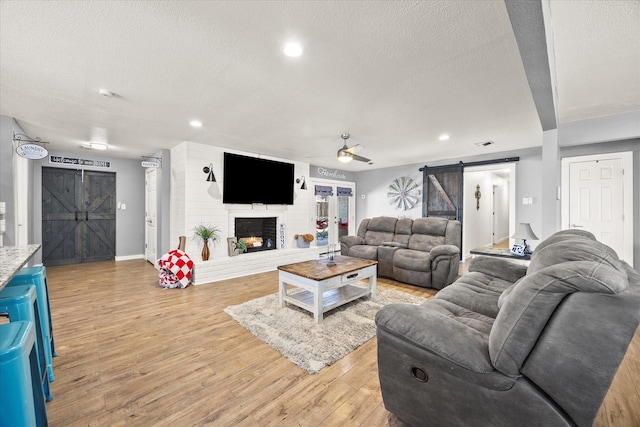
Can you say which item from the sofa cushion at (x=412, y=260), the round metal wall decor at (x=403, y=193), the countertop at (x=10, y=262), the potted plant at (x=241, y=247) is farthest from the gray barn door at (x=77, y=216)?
the round metal wall decor at (x=403, y=193)

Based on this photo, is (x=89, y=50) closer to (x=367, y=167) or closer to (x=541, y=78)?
(x=541, y=78)

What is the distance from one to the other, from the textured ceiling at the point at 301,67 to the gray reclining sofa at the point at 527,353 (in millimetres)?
1562

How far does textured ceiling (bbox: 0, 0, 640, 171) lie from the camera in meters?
1.66

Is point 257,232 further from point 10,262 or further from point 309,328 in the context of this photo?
point 10,262

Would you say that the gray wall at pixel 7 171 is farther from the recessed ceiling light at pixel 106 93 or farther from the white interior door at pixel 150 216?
the white interior door at pixel 150 216

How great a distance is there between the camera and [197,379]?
1.96 meters

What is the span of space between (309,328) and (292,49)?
2.44 metres

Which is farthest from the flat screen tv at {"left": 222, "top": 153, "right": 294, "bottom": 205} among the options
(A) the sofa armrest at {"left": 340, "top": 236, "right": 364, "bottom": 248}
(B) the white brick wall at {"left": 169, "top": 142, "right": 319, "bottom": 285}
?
(A) the sofa armrest at {"left": 340, "top": 236, "right": 364, "bottom": 248}

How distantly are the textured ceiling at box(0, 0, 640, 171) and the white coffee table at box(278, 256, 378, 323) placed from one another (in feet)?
6.14

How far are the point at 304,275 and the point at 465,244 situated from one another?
15.9 feet

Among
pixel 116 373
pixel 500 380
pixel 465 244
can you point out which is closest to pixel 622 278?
pixel 500 380

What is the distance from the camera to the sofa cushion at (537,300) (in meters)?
0.98

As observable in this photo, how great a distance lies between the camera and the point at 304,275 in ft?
9.56

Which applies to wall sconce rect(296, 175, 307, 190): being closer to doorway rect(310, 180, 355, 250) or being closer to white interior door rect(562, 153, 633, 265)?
doorway rect(310, 180, 355, 250)
